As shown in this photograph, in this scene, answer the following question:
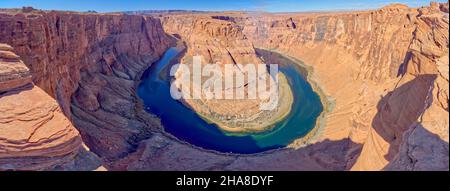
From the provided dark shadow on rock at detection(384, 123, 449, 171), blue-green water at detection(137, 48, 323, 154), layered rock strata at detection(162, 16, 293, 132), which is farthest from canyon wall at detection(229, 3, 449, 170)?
layered rock strata at detection(162, 16, 293, 132)

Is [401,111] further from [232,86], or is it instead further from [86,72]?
[86,72]

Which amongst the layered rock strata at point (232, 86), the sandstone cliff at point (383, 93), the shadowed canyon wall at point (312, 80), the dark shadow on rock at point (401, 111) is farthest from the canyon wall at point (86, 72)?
the dark shadow on rock at point (401, 111)

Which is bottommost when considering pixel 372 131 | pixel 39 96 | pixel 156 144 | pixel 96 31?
pixel 156 144

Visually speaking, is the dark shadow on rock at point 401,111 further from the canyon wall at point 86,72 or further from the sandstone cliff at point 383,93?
the canyon wall at point 86,72
